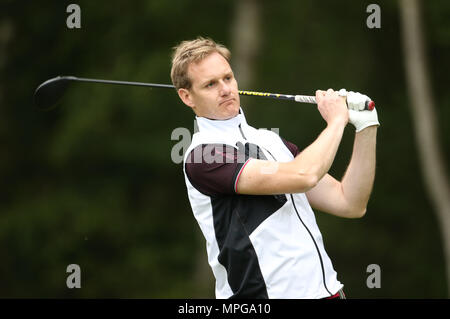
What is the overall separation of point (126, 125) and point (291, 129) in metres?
2.31

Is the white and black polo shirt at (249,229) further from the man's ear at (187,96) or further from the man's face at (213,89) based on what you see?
the man's ear at (187,96)

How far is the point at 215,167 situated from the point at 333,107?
22.3 inches

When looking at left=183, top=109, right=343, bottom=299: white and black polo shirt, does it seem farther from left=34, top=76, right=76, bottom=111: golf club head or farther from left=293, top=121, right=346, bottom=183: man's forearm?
left=34, top=76, right=76, bottom=111: golf club head

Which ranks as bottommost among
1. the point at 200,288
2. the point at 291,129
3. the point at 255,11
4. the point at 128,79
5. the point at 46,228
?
the point at 200,288

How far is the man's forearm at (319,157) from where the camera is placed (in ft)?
9.98

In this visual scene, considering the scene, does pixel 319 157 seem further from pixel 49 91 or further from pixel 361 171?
pixel 49 91

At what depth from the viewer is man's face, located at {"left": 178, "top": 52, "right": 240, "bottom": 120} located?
3375 millimetres

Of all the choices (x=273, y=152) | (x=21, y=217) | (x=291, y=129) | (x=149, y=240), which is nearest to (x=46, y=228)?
(x=21, y=217)

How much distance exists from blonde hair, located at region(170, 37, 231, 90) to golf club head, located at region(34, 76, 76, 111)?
1034 mm

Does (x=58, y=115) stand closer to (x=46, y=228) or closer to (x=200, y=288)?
(x=46, y=228)

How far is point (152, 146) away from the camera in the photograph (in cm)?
1077

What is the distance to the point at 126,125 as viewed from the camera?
10734mm

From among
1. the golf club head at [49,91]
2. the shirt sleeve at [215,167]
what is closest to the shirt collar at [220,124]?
the shirt sleeve at [215,167]

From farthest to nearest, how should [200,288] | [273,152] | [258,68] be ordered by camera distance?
1. [258,68]
2. [200,288]
3. [273,152]
